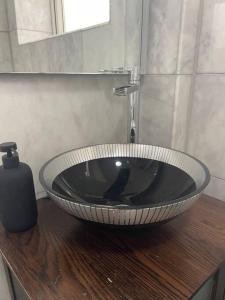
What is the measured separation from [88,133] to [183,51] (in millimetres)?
414

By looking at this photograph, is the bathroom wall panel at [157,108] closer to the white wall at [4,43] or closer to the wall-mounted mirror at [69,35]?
the wall-mounted mirror at [69,35]

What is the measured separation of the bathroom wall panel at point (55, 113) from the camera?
65 cm

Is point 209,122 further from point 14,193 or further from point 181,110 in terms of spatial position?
point 14,193

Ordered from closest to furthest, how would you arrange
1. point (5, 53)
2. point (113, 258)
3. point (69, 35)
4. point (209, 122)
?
point (113, 258) < point (5, 53) < point (69, 35) < point (209, 122)

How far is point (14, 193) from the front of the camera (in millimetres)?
536

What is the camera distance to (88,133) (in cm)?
84

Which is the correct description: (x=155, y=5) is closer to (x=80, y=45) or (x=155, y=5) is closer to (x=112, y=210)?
(x=80, y=45)

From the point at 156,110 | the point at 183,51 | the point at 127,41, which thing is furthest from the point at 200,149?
the point at 127,41

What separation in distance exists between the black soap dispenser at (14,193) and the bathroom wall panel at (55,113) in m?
0.13

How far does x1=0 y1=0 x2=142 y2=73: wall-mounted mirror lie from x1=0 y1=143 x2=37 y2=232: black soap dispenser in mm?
232

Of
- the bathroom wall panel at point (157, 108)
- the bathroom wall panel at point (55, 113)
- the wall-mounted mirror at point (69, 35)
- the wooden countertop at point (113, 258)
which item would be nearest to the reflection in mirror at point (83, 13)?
the wall-mounted mirror at point (69, 35)

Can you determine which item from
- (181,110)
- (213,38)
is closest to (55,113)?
(181,110)

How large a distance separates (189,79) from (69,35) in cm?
42

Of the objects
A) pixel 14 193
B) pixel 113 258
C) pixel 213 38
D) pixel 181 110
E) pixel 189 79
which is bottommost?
pixel 113 258
